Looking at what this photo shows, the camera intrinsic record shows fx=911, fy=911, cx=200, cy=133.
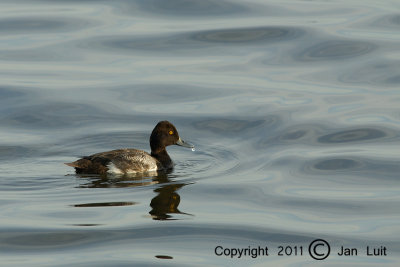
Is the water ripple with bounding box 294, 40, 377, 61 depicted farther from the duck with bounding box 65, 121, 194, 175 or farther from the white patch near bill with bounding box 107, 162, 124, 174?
the white patch near bill with bounding box 107, 162, 124, 174

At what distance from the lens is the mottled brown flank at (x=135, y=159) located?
504 inches

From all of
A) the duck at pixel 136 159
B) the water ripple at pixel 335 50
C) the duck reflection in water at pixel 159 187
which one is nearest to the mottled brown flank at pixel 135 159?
the duck at pixel 136 159

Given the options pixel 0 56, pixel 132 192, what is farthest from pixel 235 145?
pixel 0 56

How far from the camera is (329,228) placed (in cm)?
1023

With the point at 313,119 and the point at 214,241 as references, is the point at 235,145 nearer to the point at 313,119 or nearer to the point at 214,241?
the point at 313,119

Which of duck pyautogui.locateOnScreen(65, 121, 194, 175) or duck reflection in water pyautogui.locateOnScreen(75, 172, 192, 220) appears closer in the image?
duck reflection in water pyautogui.locateOnScreen(75, 172, 192, 220)

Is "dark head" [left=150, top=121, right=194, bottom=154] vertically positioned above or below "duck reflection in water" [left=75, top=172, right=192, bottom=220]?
above

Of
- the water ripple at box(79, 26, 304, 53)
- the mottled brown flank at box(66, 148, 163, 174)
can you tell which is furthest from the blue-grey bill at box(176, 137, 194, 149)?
the water ripple at box(79, 26, 304, 53)

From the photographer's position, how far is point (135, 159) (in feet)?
43.3

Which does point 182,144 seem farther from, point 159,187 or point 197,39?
point 197,39

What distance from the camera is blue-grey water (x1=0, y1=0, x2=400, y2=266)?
9938 mm

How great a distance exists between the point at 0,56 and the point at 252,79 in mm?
5471

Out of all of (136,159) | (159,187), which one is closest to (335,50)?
(136,159)

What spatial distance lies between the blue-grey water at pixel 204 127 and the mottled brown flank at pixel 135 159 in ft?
0.68
